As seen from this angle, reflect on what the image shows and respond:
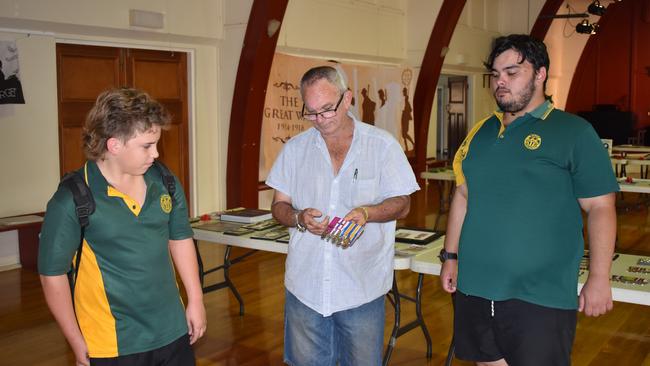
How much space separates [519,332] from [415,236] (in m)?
1.76

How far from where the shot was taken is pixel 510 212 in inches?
92.6

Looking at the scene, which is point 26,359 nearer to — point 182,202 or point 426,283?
point 182,202

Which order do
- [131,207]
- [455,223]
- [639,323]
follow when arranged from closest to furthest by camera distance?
[131,207] < [455,223] < [639,323]

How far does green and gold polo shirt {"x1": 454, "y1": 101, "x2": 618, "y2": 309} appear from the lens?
2258 millimetres

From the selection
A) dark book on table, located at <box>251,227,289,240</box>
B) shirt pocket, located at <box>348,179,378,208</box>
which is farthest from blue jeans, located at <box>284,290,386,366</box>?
dark book on table, located at <box>251,227,289,240</box>

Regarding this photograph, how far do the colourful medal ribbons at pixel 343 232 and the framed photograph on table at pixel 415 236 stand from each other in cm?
161

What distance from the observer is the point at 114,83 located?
7.35 metres

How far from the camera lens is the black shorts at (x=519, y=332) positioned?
2311 millimetres

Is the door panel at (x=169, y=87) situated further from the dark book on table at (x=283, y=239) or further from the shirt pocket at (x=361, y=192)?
the shirt pocket at (x=361, y=192)

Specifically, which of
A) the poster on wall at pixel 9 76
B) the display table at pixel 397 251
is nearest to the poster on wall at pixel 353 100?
the poster on wall at pixel 9 76

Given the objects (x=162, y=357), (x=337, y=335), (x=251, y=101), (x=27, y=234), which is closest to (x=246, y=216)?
(x=337, y=335)

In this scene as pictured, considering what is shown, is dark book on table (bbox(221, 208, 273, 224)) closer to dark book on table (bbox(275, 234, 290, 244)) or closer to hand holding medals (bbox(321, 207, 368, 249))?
dark book on table (bbox(275, 234, 290, 244))

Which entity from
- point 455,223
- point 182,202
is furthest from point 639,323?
point 182,202

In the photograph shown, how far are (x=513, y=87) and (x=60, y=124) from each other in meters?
5.72
